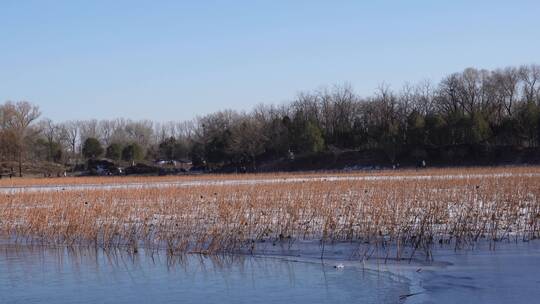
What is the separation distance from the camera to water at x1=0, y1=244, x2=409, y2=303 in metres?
9.14

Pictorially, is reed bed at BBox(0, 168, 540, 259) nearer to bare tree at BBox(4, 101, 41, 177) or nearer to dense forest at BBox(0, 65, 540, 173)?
dense forest at BBox(0, 65, 540, 173)

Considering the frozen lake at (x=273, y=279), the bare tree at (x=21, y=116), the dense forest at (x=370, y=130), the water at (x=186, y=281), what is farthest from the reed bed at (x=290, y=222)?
the bare tree at (x=21, y=116)

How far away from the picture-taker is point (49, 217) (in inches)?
718

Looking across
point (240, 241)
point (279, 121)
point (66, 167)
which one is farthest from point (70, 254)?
point (66, 167)

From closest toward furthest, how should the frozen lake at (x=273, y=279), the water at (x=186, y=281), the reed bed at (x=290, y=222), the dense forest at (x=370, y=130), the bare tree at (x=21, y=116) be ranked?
the frozen lake at (x=273, y=279) < the water at (x=186, y=281) < the reed bed at (x=290, y=222) < the dense forest at (x=370, y=130) < the bare tree at (x=21, y=116)

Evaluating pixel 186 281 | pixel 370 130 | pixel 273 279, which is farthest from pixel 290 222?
pixel 370 130

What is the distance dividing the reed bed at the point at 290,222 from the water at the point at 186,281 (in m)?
1.33

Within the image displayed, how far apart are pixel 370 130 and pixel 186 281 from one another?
62.2 meters

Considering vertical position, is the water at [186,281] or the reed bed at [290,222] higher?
the reed bed at [290,222]

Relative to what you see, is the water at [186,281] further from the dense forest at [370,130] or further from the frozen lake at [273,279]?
the dense forest at [370,130]

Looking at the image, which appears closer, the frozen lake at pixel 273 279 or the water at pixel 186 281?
the frozen lake at pixel 273 279

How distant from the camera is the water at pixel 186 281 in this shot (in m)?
9.14

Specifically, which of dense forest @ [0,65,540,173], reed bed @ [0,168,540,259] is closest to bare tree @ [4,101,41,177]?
dense forest @ [0,65,540,173]

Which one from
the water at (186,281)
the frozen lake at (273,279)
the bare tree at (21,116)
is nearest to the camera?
the frozen lake at (273,279)
